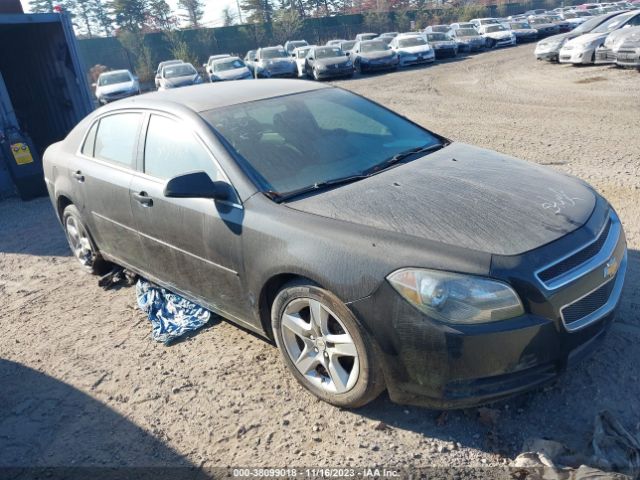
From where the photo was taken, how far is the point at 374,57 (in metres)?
22.7

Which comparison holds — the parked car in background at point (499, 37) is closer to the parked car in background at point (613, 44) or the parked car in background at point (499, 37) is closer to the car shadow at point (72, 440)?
the parked car in background at point (613, 44)

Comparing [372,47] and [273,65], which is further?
[372,47]

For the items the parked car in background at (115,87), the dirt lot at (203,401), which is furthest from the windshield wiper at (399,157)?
the parked car in background at (115,87)

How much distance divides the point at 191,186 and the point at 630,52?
14504 mm

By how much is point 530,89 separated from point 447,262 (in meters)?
12.9

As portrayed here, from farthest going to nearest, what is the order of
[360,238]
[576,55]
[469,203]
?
[576,55]
[469,203]
[360,238]

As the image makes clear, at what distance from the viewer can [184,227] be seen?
3.40m

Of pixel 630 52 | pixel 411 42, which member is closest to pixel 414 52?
pixel 411 42

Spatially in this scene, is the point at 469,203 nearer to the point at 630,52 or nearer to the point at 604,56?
the point at 630,52

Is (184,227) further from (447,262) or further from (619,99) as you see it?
(619,99)

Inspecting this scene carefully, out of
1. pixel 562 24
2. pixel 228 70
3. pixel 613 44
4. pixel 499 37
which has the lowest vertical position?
pixel 499 37

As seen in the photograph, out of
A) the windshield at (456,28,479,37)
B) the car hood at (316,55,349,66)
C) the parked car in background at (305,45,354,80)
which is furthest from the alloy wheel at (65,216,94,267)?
the windshield at (456,28,479,37)

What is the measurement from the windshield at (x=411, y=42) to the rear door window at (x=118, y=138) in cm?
2177

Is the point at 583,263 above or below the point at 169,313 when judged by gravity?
above
